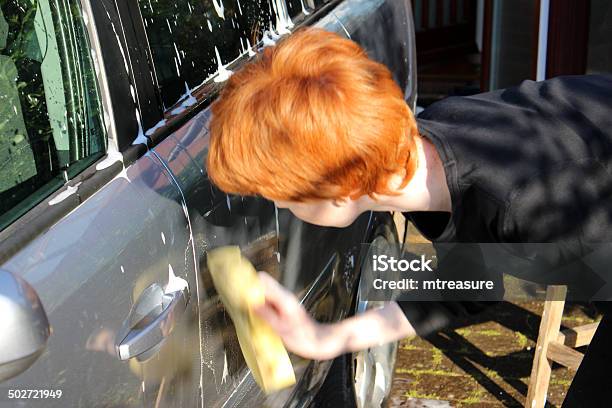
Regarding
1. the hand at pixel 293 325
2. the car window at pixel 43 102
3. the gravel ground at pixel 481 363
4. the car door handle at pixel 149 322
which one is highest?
the car window at pixel 43 102

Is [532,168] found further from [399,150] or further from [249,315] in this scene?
[249,315]

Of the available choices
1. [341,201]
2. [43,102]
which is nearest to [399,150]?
[341,201]

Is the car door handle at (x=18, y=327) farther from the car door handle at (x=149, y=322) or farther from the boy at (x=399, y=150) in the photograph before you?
the boy at (x=399, y=150)

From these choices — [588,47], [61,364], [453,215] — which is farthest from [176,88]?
[588,47]

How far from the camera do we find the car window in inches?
57.7

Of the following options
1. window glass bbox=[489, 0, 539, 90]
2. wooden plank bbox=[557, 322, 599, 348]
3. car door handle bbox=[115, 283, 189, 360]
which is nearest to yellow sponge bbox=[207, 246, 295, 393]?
car door handle bbox=[115, 283, 189, 360]

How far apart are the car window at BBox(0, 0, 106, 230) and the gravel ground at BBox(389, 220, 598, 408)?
1.99 m

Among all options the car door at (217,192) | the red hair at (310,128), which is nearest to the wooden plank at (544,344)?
the car door at (217,192)

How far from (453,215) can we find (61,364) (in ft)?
2.49

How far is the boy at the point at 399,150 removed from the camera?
59.2 inches

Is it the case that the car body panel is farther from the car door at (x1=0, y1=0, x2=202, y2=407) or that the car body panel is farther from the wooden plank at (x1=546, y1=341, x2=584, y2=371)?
the wooden plank at (x1=546, y1=341, x2=584, y2=371)

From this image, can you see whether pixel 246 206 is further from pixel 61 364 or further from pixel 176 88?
pixel 61 364

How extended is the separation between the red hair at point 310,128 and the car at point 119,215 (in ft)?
0.53

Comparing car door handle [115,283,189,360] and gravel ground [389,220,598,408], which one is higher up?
car door handle [115,283,189,360]
